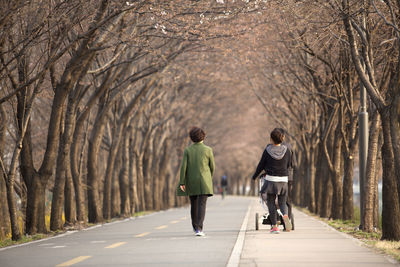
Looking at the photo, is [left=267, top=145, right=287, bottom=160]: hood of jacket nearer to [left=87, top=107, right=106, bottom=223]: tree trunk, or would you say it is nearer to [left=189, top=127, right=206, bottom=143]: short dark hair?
[left=189, top=127, right=206, bottom=143]: short dark hair

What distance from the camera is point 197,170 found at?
1423cm

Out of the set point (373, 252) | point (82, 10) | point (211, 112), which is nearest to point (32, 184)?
point (82, 10)

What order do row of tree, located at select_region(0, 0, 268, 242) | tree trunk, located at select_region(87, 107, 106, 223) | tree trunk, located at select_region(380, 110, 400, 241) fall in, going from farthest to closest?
1. tree trunk, located at select_region(87, 107, 106, 223)
2. row of tree, located at select_region(0, 0, 268, 242)
3. tree trunk, located at select_region(380, 110, 400, 241)

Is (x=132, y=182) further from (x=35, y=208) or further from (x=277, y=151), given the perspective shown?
(x=277, y=151)

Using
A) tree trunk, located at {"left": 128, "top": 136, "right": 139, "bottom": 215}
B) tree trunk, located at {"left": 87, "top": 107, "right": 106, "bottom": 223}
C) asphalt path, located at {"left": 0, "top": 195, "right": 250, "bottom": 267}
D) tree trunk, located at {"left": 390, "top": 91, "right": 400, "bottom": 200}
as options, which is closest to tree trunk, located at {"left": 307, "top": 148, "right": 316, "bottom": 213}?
tree trunk, located at {"left": 128, "top": 136, "right": 139, "bottom": 215}

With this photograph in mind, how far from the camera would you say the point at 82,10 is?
1619 cm

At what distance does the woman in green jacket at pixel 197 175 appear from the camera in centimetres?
1410

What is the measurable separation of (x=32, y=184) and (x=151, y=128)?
1880cm

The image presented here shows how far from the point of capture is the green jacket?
14.1 m

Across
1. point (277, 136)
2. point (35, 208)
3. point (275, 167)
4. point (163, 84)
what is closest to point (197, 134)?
point (277, 136)

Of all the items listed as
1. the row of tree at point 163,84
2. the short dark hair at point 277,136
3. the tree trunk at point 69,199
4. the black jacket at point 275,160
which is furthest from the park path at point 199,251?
the tree trunk at point 69,199

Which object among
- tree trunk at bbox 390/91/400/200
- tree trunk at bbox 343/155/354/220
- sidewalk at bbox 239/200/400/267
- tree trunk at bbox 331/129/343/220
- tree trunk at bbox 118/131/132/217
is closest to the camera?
sidewalk at bbox 239/200/400/267

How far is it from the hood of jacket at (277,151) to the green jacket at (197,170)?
1.14 m

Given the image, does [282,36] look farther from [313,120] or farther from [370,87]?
[370,87]
